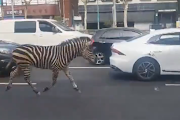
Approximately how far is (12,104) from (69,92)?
4.95ft

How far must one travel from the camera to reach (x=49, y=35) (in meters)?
15.0

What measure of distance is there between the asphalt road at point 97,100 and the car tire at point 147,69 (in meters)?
0.21

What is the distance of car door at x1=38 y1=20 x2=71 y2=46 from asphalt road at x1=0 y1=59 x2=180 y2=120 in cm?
526

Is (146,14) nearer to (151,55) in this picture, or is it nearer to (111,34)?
(111,34)

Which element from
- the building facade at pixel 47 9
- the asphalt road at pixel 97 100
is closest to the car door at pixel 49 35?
the asphalt road at pixel 97 100

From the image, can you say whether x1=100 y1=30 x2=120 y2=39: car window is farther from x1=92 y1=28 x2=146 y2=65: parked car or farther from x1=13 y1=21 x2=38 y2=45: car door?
x1=13 y1=21 x2=38 y2=45: car door

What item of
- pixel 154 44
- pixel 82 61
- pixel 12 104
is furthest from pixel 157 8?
pixel 12 104

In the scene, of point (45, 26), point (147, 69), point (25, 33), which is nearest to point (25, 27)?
point (25, 33)

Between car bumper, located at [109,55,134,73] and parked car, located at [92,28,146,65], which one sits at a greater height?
parked car, located at [92,28,146,65]

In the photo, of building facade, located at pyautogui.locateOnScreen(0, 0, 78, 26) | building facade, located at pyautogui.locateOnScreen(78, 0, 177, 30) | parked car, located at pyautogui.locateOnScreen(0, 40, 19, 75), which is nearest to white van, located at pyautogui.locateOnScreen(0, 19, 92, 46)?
parked car, located at pyautogui.locateOnScreen(0, 40, 19, 75)

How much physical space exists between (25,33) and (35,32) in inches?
19.3

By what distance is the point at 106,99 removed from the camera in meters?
7.26

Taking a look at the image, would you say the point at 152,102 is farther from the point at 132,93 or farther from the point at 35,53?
the point at 35,53

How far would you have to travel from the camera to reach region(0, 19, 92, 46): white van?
588 inches
